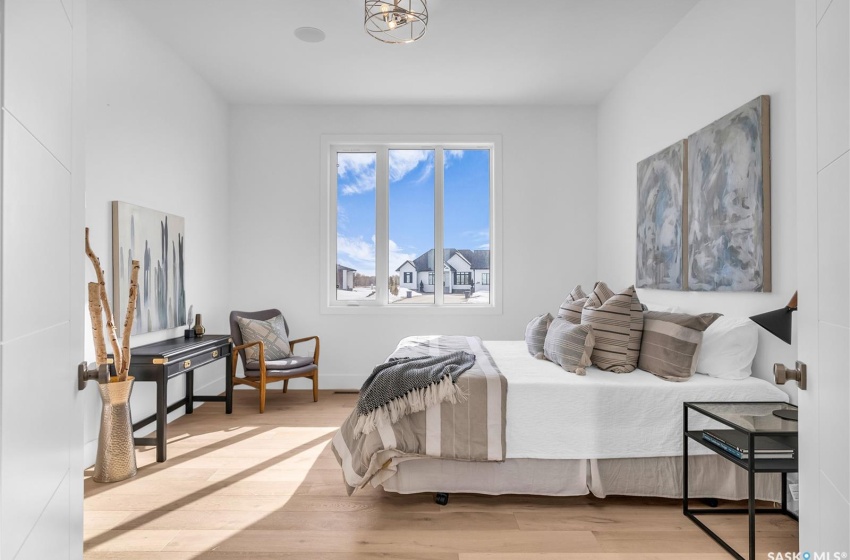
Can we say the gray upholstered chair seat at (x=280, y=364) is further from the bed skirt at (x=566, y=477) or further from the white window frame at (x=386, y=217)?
the bed skirt at (x=566, y=477)

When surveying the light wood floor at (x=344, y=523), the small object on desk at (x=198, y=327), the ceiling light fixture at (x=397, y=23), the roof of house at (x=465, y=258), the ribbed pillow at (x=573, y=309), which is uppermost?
the ceiling light fixture at (x=397, y=23)

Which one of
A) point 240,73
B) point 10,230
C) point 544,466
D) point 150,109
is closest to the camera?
point 10,230

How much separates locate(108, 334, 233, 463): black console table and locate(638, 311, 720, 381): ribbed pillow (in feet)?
9.37

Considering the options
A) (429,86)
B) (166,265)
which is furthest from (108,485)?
(429,86)

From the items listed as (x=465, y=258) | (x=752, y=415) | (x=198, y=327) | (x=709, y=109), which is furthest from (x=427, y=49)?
(x=752, y=415)

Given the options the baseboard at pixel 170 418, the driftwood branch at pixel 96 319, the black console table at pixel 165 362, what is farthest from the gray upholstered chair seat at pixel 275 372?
the driftwood branch at pixel 96 319

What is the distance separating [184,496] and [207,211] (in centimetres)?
276

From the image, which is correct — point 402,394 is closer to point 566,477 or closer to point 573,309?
point 566,477

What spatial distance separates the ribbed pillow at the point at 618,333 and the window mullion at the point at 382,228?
275cm

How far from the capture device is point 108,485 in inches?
109

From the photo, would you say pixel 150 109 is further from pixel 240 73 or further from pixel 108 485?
pixel 108 485

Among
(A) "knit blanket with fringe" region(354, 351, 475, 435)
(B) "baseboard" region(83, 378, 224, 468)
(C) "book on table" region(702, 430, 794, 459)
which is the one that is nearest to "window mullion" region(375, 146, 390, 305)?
(B) "baseboard" region(83, 378, 224, 468)

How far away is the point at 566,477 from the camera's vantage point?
8.23ft

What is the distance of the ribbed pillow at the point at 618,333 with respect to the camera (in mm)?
2783
